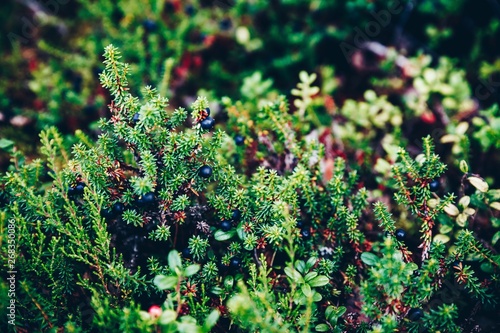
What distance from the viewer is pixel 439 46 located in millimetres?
3398

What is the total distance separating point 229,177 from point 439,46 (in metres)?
2.59

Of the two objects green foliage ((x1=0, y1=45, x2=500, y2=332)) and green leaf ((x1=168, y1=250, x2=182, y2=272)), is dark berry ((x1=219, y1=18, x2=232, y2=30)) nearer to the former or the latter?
green foliage ((x1=0, y1=45, x2=500, y2=332))

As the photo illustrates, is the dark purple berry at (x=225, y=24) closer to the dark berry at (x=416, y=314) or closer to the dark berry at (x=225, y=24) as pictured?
the dark berry at (x=225, y=24)

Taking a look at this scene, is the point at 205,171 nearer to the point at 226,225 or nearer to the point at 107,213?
the point at 226,225

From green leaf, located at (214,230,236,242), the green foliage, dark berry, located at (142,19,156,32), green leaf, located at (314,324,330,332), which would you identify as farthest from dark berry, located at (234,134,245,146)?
dark berry, located at (142,19,156,32)

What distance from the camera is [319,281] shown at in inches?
66.7

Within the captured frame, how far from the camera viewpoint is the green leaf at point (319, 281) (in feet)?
5.53

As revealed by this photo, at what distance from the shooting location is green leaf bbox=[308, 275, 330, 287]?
66.3 inches

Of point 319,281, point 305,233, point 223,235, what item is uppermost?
point 223,235

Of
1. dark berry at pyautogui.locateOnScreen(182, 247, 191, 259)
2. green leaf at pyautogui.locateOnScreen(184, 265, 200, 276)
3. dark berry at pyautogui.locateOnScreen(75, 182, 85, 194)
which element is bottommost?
green leaf at pyautogui.locateOnScreen(184, 265, 200, 276)

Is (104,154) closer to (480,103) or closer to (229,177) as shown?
(229,177)

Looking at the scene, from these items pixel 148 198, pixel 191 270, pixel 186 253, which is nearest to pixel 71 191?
pixel 148 198

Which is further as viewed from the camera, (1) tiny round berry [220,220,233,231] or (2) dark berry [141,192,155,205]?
(1) tiny round berry [220,220,233,231]

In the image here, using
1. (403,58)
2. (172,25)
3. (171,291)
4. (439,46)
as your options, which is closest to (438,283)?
(171,291)
